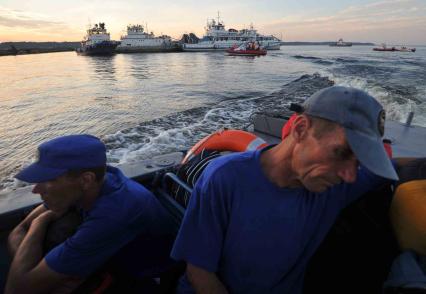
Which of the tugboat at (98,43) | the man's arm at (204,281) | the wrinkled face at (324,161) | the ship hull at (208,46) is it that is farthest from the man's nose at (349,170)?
the ship hull at (208,46)

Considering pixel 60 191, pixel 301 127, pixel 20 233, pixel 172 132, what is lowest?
pixel 172 132

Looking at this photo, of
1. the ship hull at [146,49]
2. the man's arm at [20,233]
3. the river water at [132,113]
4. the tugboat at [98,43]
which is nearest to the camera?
the man's arm at [20,233]

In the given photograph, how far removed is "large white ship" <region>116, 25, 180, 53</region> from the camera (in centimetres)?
7181

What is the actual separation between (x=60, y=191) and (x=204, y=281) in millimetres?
843

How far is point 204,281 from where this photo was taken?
51.5 inches

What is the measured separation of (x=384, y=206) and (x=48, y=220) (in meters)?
1.75

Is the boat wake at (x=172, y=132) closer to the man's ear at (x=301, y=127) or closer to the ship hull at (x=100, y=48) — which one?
the man's ear at (x=301, y=127)

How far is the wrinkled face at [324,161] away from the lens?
40.2 inches

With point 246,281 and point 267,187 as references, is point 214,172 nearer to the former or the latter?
point 267,187

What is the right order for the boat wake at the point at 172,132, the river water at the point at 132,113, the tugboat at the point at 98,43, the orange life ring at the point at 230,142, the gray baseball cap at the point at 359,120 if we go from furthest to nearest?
the tugboat at the point at 98,43 < the river water at the point at 132,113 < the boat wake at the point at 172,132 < the orange life ring at the point at 230,142 < the gray baseball cap at the point at 359,120

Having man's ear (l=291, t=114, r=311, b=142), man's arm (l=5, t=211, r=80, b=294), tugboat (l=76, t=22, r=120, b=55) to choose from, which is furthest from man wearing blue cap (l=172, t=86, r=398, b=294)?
tugboat (l=76, t=22, r=120, b=55)

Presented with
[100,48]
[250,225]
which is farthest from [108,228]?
[100,48]

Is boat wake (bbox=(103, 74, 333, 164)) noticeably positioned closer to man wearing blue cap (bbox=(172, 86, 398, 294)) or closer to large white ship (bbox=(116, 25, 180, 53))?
man wearing blue cap (bbox=(172, 86, 398, 294))

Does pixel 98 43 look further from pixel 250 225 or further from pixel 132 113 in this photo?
pixel 250 225
